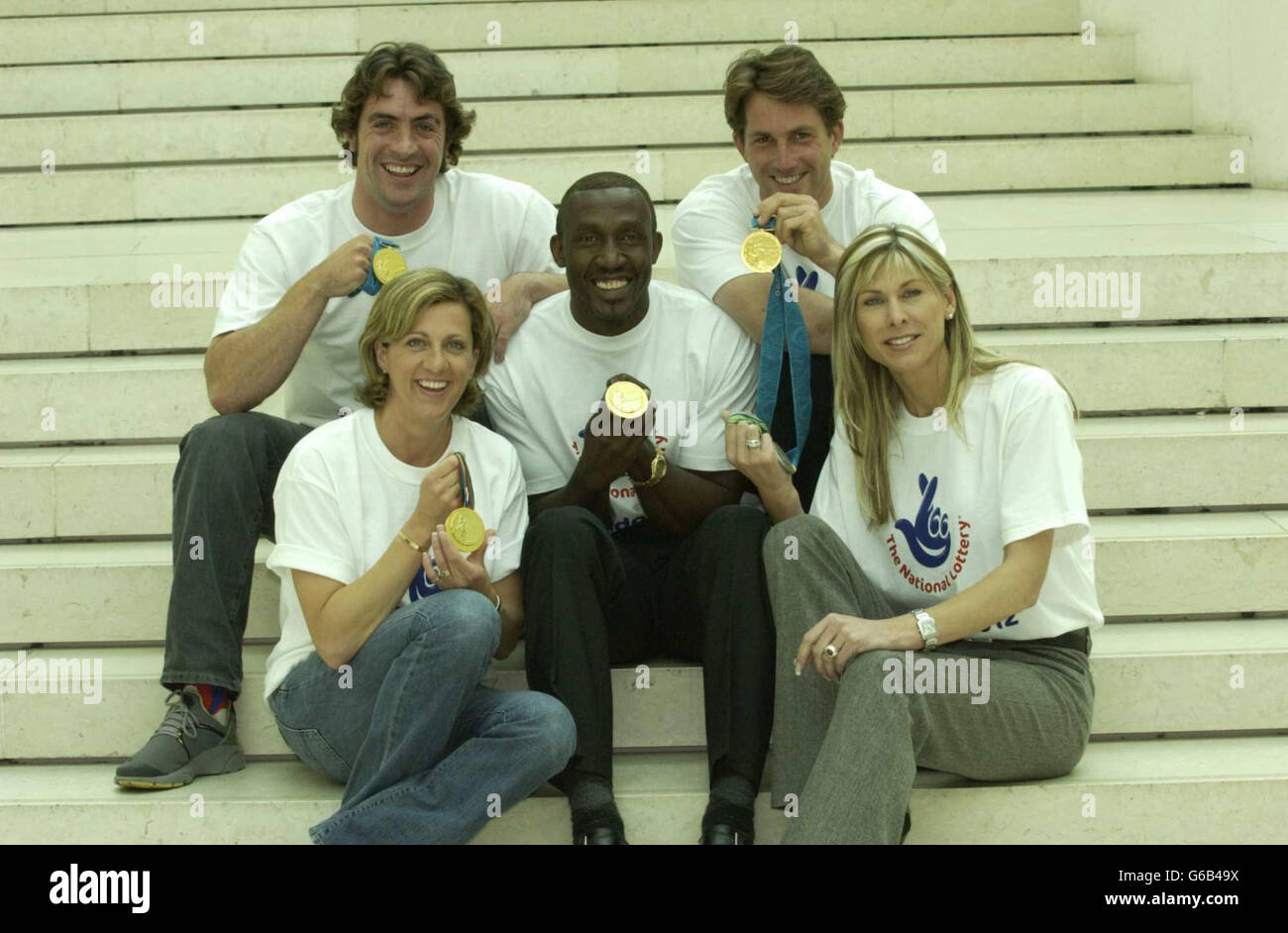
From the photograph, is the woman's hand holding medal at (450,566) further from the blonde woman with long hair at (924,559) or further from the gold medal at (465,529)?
the blonde woman with long hair at (924,559)

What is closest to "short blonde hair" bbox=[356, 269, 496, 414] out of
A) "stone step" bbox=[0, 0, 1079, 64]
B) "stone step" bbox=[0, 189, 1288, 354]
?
"stone step" bbox=[0, 189, 1288, 354]

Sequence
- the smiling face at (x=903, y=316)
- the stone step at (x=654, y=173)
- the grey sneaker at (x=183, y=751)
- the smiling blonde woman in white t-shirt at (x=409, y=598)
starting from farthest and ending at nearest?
the stone step at (x=654, y=173) → the grey sneaker at (x=183, y=751) → the smiling face at (x=903, y=316) → the smiling blonde woman in white t-shirt at (x=409, y=598)

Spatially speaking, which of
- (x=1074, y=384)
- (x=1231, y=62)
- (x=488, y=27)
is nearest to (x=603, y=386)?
(x=1074, y=384)

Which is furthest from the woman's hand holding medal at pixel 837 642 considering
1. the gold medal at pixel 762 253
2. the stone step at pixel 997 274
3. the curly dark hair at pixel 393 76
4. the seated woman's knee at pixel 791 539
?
the stone step at pixel 997 274

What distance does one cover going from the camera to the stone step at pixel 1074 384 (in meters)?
3.55

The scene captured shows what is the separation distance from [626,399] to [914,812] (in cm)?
91

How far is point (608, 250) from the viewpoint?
2855 millimetres

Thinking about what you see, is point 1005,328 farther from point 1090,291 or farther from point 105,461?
point 105,461

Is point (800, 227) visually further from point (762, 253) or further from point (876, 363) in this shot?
point (876, 363)

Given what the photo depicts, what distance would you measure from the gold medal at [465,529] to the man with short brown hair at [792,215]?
76 cm

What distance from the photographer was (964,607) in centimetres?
251

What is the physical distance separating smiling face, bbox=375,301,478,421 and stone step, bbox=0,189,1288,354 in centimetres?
127

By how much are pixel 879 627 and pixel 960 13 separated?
4.44 metres
